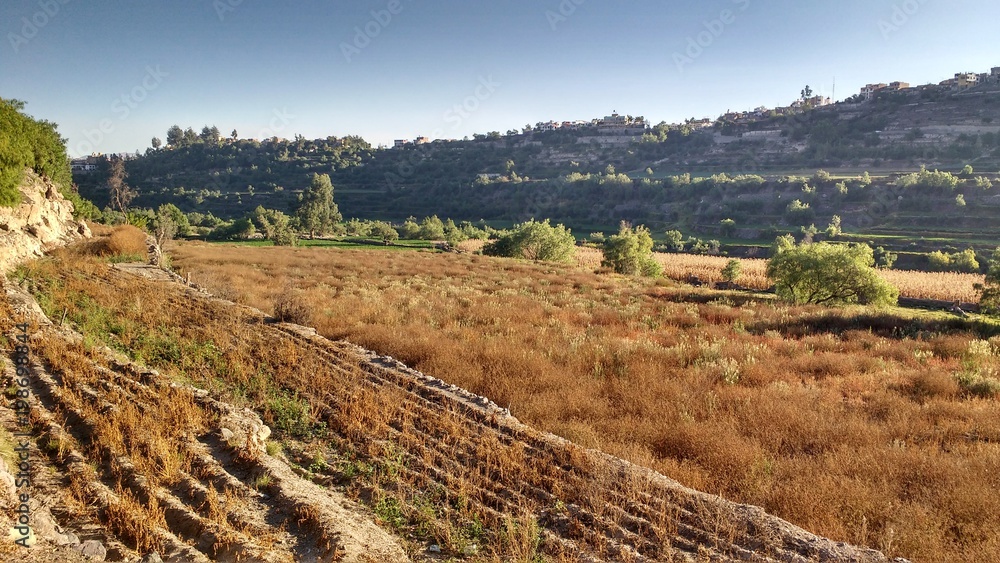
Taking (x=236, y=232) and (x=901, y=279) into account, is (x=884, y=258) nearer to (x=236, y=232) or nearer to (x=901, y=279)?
(x=901, y=279)

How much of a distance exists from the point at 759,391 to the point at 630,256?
32104mm

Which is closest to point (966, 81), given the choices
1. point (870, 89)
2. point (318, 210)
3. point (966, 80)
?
point (966, 80)

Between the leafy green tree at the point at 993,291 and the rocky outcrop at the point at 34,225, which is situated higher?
the rocky outcrop at the point at 34,225

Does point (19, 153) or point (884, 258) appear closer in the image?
point (19, 153)

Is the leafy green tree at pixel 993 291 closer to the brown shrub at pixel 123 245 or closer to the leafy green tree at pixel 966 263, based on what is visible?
the brown shrub at pixel 123 245

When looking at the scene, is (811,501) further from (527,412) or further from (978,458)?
(527,412)

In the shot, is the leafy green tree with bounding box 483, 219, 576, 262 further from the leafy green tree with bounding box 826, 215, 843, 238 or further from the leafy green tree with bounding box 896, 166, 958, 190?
the leafy green tree with bounding box 896, 166, 958, 190

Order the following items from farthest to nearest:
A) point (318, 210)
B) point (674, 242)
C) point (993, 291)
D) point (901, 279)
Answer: point (318, 210), point (674, 242), point (901, 279), point (993, 291)

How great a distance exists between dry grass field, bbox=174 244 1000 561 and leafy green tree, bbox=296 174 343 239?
203ft

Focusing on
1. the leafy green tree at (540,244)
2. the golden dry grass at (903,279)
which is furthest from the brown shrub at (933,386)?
the leafy green tree at (540,244)

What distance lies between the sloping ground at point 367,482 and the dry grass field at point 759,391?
2.77ft

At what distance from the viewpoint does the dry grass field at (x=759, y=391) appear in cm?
528

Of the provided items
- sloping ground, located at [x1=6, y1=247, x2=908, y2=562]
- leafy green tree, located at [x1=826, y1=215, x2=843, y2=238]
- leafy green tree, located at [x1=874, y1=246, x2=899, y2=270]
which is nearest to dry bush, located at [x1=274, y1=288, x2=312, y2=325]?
sloping ground, located at [x1=6, y1=247, x2=908, y2=562]

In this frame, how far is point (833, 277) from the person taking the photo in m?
23.3
